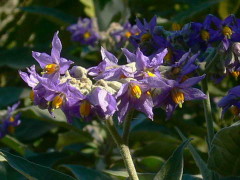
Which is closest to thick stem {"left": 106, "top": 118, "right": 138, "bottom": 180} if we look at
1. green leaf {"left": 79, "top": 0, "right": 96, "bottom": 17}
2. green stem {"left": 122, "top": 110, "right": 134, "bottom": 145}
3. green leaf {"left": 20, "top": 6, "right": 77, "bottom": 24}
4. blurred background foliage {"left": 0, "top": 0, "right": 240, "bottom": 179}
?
green stem {"left": 122, "top": 110, "right": 134, "bottom": 145}

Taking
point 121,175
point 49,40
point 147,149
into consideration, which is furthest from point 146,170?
point 49,40

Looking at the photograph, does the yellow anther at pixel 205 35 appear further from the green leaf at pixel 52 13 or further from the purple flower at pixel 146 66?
the green leaf at pixel 52 13

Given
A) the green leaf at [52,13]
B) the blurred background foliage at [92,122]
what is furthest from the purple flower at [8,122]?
the green leaf at [52,13]

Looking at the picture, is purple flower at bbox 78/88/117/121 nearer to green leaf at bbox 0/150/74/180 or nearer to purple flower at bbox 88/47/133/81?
purple flower at bbox 88/47/133/81

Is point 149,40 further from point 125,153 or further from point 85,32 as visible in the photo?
point 85,32

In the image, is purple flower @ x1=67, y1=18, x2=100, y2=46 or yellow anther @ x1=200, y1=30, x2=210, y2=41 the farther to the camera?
purple flower @ x1=67, y1=18, x2=100, y2=46

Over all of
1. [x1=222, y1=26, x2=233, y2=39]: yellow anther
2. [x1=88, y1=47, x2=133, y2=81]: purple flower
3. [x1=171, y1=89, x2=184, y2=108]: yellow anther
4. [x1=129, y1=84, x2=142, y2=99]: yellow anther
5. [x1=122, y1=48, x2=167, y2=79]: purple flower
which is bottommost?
[x1=171, y1=89, x2=184, y2=108]: yellow anther
